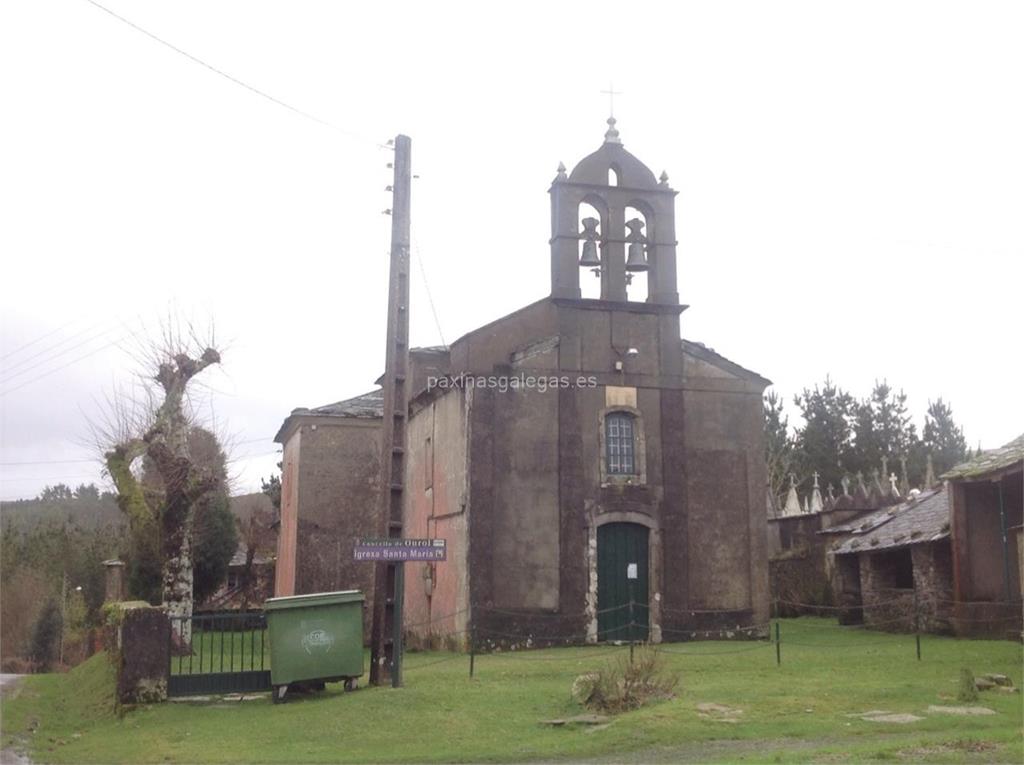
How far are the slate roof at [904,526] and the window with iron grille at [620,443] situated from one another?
662cm

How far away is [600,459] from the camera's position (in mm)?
23469

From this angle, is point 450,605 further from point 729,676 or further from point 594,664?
point 729,676

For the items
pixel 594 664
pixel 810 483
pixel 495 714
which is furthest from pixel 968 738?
pixel 810 483

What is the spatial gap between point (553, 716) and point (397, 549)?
3535 millimetres

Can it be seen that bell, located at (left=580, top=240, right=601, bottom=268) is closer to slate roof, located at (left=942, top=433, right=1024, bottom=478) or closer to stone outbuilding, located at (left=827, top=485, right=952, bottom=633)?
slate roof, located at (left=942, top=433, right=1024, bottom=478)

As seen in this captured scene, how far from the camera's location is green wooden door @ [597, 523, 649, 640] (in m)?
22.8

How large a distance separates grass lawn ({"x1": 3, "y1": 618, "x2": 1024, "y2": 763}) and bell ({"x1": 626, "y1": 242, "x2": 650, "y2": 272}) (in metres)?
9.50

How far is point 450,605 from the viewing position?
920 inches

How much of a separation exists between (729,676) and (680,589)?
7.36 metres

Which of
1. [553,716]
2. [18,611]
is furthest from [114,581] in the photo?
[553,716]

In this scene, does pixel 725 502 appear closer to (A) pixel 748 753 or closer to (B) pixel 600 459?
(B) pixel 600 459

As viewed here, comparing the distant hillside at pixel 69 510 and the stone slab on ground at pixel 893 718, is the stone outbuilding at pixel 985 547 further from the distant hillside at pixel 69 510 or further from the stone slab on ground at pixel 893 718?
the distant hillside at pixel 69 510

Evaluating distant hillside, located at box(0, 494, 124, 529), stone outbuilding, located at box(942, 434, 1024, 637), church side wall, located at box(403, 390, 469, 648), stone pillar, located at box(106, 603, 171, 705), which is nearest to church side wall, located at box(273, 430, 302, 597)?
church side wall, located at box(403, 390, 469, 648)

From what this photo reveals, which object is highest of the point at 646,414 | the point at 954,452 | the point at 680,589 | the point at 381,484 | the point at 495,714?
the point at 954,452
